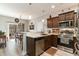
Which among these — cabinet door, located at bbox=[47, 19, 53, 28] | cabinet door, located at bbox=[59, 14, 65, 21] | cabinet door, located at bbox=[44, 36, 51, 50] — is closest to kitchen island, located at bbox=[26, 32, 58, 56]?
cabinet door, located at bbox=[44, 36, 51, 50]

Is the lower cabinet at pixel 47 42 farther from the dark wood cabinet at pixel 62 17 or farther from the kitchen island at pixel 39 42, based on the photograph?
the dark wood cabinet at pixel 62 17

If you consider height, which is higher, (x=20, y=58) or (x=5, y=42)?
(x=5, y=42)

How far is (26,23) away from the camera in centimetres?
203

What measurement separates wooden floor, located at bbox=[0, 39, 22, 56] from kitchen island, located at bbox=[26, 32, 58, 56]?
24 cm

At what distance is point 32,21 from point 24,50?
2.23 ft

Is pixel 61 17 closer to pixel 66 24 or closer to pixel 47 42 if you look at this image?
pixel 66 24

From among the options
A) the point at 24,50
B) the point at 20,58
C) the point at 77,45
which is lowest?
the point at 20,58

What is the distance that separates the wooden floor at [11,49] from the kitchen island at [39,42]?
24 centimetres

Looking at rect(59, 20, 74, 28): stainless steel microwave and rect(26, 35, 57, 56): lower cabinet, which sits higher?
rect(59, 20, 74, 28): stainless steel microwave

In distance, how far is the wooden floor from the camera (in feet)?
6.30

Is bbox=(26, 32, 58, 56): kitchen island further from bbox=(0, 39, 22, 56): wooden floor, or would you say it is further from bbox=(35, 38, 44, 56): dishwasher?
→ bbox=(0, 39, 22, 56): wooden floor

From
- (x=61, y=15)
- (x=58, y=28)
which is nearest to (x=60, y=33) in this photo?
(x=58, y=28)

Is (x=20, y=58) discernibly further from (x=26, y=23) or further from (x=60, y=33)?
(x=60, y=33)

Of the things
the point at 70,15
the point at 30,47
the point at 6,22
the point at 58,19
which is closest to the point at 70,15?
the point at 70,15
